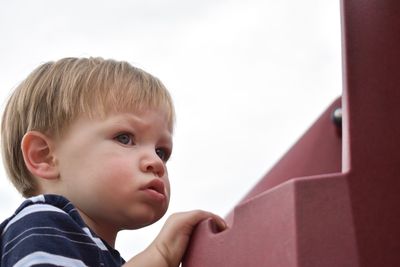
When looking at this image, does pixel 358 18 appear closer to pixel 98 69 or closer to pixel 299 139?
pixel 98 69

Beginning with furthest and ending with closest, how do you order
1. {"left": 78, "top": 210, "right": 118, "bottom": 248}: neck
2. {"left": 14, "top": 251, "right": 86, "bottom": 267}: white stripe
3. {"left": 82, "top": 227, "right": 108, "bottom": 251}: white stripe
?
{"left": 78, "top": 210, "right": 118, "bottom": 248}: neck < {"left": 82, "top": 227, "right": 108, "bottom": 251}: white stripe < {"left": 14, "top": 251, "right": 86, "bottom": 267}: white stripe

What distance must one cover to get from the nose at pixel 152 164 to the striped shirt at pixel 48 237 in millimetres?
118

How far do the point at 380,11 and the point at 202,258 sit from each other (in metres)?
0.35

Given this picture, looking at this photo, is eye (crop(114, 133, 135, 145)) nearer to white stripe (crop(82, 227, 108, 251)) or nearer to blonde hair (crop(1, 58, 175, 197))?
blonde hair (crop(1, 58, 175, 197))

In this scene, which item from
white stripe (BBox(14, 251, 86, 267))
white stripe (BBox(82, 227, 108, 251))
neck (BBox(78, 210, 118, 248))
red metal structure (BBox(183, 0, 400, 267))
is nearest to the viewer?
red metal structure (BBox(183, 0, 400, 267))

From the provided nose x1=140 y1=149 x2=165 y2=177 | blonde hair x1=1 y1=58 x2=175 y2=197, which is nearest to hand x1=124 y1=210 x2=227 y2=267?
nose x1=140 y1=149 x2=165 y2=177

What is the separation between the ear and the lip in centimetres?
17

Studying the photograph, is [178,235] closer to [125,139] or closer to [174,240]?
[174,240]

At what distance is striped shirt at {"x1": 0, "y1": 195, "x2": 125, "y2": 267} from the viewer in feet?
2.65

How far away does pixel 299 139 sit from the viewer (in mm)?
1694

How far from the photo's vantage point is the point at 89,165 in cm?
97

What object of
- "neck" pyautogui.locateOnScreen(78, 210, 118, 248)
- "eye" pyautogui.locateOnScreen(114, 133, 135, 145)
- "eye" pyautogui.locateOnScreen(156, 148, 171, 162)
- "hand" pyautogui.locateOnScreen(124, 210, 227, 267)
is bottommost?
"neck" pyautogui.locateOnScreen(78, 210, 118, 248)

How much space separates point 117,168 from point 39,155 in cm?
17

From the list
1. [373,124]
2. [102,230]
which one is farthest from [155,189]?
[373,124]
